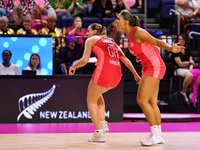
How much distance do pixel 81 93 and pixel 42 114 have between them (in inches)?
30.7

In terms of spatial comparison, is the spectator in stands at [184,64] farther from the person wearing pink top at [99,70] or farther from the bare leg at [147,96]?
the bare leg at [147,96]

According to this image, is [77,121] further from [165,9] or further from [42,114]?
[165,9]

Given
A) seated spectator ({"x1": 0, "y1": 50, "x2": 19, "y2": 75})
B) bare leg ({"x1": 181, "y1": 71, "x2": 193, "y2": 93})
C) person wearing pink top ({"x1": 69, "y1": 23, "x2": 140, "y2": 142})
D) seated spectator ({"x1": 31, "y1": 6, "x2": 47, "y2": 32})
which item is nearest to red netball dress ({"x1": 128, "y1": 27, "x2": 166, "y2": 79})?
person wearing pink top ({"x1": 69, "y1": 23, "x2": 140, "y2": 142})

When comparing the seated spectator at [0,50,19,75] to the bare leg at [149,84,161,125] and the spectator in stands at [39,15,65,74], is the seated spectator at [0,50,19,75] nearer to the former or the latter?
the spectator in stands at [39,15,65,74]

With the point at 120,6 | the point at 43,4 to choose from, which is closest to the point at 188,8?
the point at 120,6

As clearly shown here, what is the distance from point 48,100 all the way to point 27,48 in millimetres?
Answer: 1015

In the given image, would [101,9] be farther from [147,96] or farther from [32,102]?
[147,96]

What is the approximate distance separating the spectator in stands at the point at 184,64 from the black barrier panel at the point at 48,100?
1.91m

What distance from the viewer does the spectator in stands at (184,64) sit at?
7113 millimetres

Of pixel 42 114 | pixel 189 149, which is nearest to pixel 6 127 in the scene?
pixel 42 114

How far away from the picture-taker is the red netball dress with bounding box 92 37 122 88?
Result: 385 centimetres

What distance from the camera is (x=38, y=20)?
25.7ft

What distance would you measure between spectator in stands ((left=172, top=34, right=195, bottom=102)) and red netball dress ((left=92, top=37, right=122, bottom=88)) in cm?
351

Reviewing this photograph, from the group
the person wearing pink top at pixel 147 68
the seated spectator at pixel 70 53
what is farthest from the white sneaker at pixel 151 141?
the seated spectator at pixel 70 53
